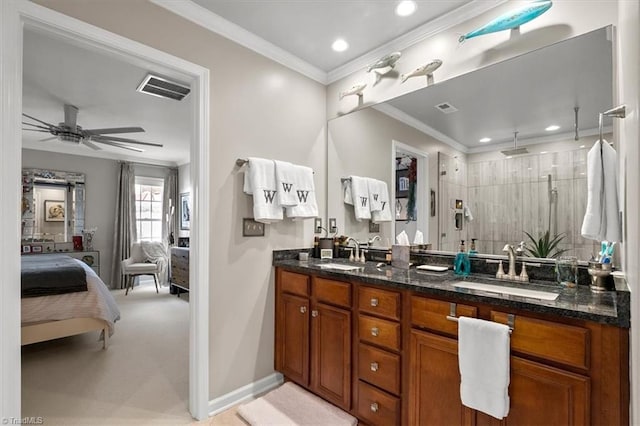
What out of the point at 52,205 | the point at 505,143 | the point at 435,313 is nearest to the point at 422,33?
the point at 505,143

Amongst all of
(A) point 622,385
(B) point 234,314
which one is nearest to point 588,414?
(A) point 622,385

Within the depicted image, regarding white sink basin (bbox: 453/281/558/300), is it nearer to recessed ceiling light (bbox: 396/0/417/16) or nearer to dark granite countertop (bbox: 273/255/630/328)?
dark granite countertop (bbox: 273/255/630/328)

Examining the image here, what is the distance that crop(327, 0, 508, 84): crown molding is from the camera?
1963 millimetres

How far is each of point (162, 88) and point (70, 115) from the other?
148 cm

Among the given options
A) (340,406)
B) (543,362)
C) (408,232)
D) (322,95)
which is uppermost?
(322,95)

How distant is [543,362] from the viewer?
1.22 metres

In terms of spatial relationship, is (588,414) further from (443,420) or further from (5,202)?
(5,202)

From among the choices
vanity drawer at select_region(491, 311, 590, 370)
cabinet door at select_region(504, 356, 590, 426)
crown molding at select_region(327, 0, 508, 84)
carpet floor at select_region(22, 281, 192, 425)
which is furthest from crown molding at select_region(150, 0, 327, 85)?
carpet floor at select_region(22, 281, 192, 425)

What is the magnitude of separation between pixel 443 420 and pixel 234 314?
146cm

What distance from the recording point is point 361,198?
274cm

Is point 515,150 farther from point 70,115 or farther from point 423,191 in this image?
point 70,115

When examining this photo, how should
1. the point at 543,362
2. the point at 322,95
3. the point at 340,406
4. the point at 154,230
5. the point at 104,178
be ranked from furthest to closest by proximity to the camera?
1. the point at 154,230
2. the point at 104,178
3. the point at 322,95
4. the point at 340,406
5. the point at 543,362

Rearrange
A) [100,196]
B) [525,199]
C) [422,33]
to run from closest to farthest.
Answer: [525,199]
[422,33]
[100,196]

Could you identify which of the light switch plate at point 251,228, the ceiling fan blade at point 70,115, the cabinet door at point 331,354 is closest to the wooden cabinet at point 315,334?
the cabinet door at point 331,354
